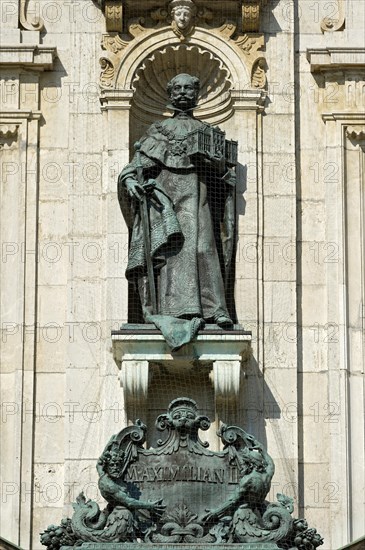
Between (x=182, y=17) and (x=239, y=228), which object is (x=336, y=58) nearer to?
(x=182, y=17)

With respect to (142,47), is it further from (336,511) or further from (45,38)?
(336,511)

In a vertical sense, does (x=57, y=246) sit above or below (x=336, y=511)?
above

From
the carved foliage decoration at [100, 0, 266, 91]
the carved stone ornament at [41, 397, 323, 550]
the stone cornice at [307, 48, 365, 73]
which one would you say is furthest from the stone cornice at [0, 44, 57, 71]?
the carved stone ornament at [41, 397, 323, 550]

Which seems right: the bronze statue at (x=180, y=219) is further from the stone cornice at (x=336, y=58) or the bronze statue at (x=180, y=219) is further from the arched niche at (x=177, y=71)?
the stone cornice at (x=336, y=58)

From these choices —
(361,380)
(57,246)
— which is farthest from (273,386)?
(57,246)

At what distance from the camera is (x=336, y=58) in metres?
23.8

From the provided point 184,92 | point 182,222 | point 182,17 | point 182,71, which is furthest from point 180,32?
point 182,222

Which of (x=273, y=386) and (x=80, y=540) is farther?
(x=273, y=386)

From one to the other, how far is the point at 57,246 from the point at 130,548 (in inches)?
131

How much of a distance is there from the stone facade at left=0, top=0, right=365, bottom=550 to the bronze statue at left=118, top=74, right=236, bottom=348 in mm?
256

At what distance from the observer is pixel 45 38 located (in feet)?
78.7

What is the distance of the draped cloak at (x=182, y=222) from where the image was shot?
75.3 ft

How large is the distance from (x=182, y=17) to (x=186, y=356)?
3031 millimetres

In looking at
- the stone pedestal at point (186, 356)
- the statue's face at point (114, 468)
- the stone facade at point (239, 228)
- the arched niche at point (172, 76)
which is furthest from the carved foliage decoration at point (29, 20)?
the statue's face at point (114, 468)
